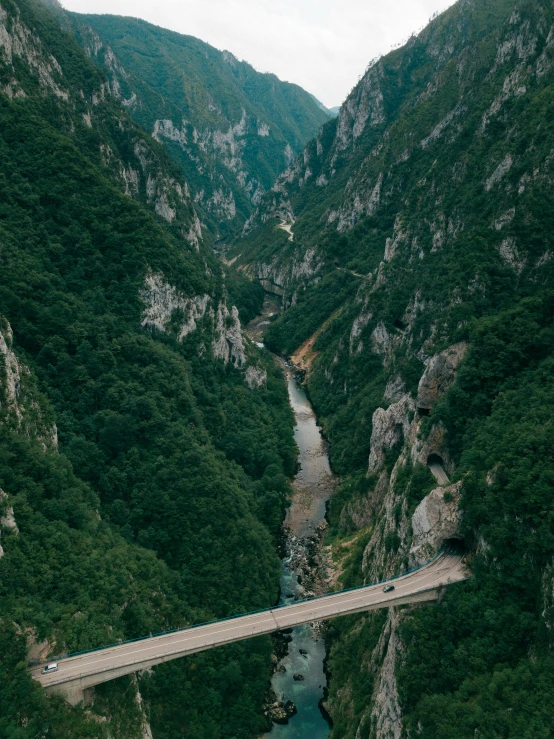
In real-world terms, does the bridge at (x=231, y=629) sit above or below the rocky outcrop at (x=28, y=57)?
below

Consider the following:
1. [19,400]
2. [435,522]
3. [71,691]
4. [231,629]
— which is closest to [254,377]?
[19,400]

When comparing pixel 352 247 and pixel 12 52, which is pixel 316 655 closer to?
pixel 12 52

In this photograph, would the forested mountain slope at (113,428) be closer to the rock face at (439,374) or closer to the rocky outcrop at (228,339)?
the rocky outcrop at (228,339)

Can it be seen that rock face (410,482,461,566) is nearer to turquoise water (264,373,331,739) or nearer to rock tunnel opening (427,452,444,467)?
rock tunnel opening (427,452,444,467)

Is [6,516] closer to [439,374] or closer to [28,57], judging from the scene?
[439,374]

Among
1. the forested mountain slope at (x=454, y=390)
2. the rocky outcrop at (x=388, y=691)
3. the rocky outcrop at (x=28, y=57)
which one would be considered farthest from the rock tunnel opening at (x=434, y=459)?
the rocky outcrop at (x=28, y=57)

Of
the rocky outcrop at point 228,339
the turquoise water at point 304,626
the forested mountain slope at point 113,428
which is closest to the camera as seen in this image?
the forested mountain slope at point 113,428

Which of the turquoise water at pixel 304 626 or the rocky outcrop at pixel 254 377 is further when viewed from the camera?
the rocky outcrop at pixel 254 377
